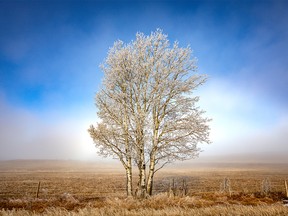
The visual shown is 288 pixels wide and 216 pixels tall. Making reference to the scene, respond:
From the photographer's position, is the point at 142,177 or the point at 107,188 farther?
the point at 107,188

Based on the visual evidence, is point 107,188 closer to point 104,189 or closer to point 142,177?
point 104,189

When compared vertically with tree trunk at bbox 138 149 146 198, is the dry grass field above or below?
below

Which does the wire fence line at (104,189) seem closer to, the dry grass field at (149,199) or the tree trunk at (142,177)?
the dry grass field at (149,199)

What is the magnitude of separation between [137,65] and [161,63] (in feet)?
5.62

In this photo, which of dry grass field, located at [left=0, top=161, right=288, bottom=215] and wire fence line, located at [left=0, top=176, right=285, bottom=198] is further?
wire fence line, located at [left=0, top=176, right=285, bottom=198]

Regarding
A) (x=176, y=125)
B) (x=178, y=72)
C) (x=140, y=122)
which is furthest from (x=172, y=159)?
(x=178, y=72)

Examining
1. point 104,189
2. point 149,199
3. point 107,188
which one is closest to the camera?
point 149,199

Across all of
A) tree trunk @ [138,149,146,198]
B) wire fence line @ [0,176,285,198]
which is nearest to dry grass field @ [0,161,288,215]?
wire fence line @ [0,176,285,198]

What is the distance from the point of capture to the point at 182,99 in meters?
14.8

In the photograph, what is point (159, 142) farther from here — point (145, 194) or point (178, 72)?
point (178, 72)

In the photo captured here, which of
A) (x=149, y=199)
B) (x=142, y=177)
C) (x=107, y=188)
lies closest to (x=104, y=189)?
(x=107, y=188)

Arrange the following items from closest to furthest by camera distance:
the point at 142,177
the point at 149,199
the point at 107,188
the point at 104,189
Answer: the point at 149,199 < the point at 142,177 < the point at 104,189 < the point at 107,188

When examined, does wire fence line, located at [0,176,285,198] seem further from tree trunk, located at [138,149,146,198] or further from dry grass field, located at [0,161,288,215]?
tree trunk, located at [138,149,146,198]

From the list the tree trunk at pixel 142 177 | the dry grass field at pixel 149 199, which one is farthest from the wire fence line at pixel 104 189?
the tree trunk at pixel 142 177
